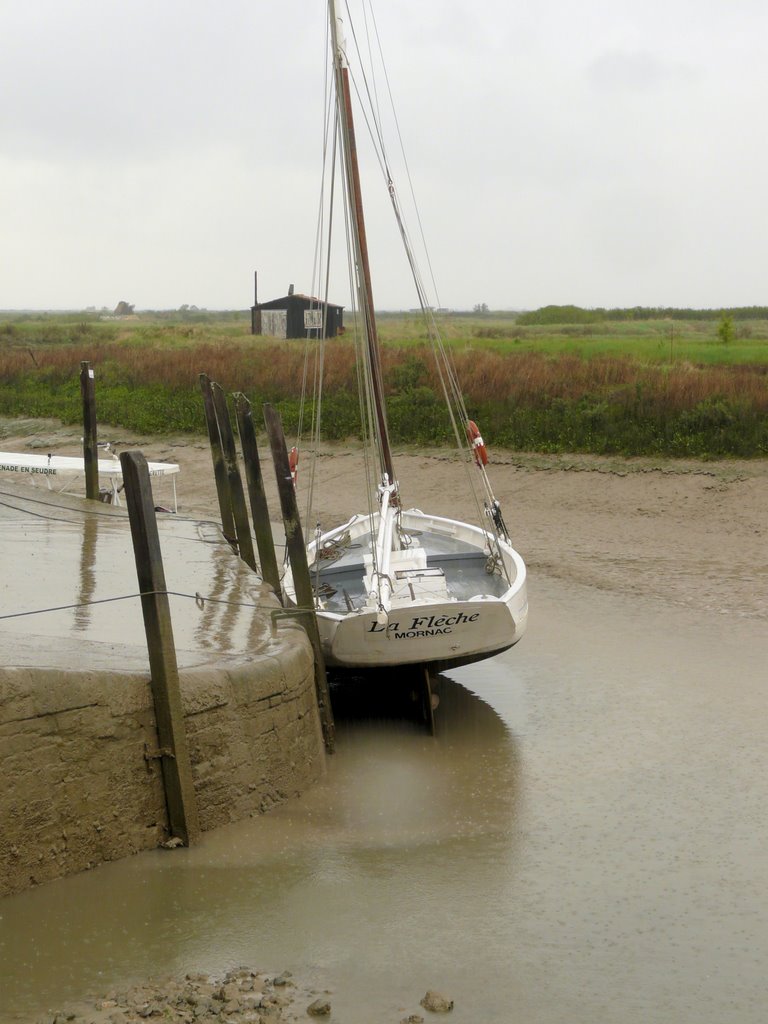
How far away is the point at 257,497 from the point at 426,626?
252 cm

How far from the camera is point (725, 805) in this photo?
911 cm

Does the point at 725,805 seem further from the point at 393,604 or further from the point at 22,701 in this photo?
the point at 22,701

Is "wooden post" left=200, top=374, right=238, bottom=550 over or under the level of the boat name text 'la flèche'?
over

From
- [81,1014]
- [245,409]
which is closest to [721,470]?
[245,409]

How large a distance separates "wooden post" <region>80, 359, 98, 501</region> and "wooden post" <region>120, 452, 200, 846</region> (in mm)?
10381

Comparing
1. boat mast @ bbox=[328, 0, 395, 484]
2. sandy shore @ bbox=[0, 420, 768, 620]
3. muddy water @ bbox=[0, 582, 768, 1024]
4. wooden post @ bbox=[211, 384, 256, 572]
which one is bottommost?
muddy water @ bbox=[0, 582, 768, 1024]

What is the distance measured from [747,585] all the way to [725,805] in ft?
25.8

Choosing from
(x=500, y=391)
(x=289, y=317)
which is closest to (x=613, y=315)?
(x=289, y=317)

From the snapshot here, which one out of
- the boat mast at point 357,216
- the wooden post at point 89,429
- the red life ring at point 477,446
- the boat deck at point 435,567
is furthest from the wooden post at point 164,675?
the wooden post at point 89,429

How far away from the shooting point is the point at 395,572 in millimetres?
11797

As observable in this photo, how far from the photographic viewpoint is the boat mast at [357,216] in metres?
14.1

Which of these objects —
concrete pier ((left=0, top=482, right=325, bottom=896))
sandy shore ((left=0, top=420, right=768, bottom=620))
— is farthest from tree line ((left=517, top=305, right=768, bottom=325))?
concrete pier ((left=0, top=482, right=325, bottom=896))

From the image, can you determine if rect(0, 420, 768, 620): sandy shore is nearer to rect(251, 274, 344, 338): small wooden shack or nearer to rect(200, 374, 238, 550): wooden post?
rect(200, 374, 238, 550): wooden post

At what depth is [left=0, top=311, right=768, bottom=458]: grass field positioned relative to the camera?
23.8 metres
